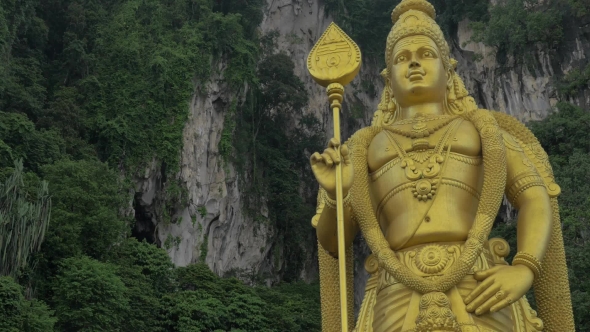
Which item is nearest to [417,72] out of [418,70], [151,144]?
[418,70]

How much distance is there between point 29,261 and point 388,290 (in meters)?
13.4

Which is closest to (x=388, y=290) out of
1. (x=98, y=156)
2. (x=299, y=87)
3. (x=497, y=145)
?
(x=497, y=145)

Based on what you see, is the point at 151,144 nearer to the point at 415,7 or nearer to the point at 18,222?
A: the point at 18,222

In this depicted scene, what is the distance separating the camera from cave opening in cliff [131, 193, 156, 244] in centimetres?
2231

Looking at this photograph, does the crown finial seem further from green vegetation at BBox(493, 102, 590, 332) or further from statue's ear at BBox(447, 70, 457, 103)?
green vegetation at BBox(493, 102, 590, 332)

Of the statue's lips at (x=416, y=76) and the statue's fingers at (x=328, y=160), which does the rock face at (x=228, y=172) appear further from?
the statue's fingers at (x=328, y=160)

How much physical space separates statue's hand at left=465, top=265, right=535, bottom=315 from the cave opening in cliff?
18635 millimetres

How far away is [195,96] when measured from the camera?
24.7 m

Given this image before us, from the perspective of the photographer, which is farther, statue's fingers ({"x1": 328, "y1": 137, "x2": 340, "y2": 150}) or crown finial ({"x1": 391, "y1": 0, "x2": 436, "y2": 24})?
crown finial ({"x1": 391, "y1": 0, "x2": 436, "y2": 24})

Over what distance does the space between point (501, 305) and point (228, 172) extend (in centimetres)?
2074

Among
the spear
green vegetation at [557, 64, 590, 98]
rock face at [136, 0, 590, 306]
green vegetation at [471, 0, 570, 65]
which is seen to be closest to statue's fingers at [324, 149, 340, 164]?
the spear

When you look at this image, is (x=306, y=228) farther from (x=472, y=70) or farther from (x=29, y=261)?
(x=29, y=261)

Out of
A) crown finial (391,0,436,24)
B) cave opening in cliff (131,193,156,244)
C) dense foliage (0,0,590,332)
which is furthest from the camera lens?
cave opening in cliff (131,193,156,244)

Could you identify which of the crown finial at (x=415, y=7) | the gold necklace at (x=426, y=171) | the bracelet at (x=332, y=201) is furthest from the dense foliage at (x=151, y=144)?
the bracelet at (x=332, y=201)
